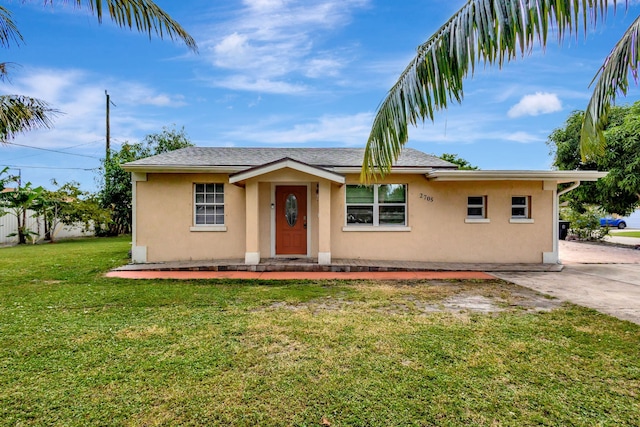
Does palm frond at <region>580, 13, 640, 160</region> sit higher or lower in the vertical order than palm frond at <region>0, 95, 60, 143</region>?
lower

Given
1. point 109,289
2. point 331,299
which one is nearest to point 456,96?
point 331,299

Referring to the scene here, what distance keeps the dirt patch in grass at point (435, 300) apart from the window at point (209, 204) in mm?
5238

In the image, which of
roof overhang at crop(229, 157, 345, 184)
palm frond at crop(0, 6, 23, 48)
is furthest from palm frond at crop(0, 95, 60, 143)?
roof overhang at crop(229, 157, 345, 184)

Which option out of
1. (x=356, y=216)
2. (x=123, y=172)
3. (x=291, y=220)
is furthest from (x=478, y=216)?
(x=123, y=172)

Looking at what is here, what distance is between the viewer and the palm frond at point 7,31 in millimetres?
7484

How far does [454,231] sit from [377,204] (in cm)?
260

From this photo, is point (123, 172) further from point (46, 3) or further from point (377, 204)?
point (46, 3)

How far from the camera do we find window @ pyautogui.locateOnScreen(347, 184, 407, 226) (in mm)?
10883

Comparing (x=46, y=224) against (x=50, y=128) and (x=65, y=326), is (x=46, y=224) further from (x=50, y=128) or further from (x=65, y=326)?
(x=65, y=326)

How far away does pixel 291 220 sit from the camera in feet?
Result: 36.2

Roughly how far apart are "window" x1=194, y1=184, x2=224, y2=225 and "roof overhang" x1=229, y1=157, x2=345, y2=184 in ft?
4.50

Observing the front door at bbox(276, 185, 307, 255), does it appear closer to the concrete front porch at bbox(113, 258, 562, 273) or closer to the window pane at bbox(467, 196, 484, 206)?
the concrete front porch at bbox(113, 258, 562, 273)

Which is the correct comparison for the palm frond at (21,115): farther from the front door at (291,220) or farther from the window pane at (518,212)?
the window pane at (518,212)

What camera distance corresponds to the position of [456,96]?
155 inches
